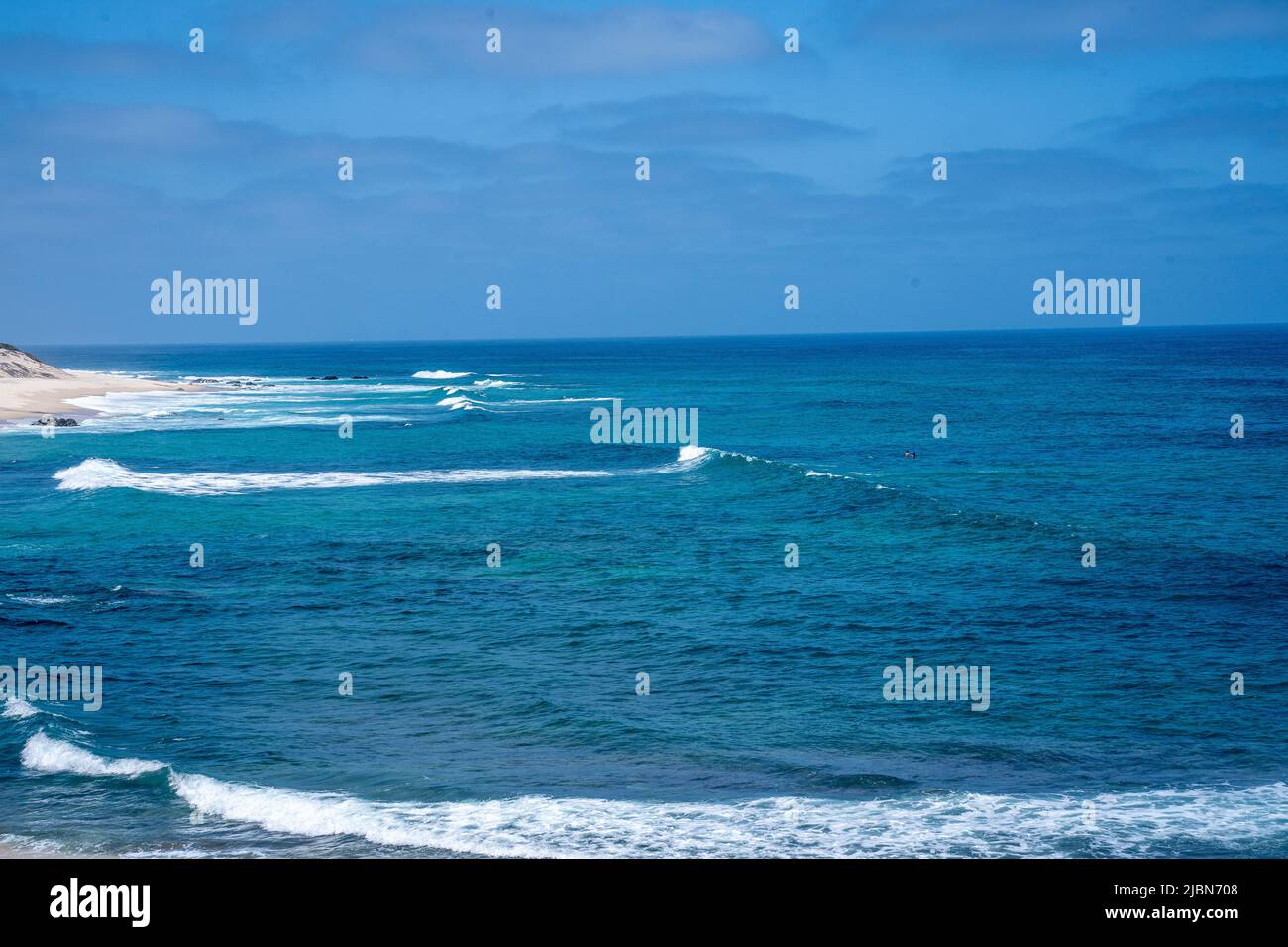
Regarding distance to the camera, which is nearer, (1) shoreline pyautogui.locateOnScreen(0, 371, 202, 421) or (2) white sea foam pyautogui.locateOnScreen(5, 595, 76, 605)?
(2) white sea foam pyautogui.locateOnScreen(5, 595, 76, 605)

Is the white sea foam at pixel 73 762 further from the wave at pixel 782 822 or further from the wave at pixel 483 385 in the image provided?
the wave at pixel 483 385

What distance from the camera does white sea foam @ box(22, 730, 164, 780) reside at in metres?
17.2

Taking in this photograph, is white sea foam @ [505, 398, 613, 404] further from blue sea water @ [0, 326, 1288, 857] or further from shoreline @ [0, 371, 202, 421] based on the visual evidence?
blue sea water @ [0, 326, 1288, 857]

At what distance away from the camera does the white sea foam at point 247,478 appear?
1777 inches

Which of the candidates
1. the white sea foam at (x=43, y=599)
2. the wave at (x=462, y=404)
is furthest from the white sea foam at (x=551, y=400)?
the white sea foam at (x=43, y=599)
